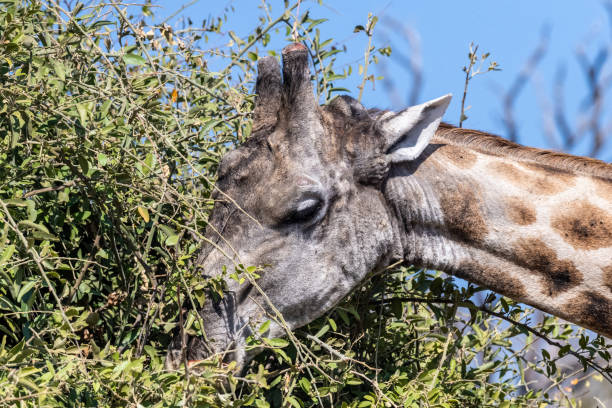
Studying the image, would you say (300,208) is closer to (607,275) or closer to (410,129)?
(410,129)

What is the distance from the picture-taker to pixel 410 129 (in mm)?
4395

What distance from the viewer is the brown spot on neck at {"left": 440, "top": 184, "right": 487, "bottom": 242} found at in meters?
4.39

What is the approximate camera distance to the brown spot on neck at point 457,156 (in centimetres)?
458

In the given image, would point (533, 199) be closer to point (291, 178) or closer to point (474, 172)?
point (474, 172)

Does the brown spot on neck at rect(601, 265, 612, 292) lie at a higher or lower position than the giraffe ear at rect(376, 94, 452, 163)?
lower

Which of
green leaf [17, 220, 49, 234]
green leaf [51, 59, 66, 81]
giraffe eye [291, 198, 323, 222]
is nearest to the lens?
green leaf [17, 220, 49, 234]

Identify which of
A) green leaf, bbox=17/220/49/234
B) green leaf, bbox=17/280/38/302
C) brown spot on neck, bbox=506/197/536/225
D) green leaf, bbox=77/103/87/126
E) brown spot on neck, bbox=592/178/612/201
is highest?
brown spot on neck, bbox=592/178/612/201

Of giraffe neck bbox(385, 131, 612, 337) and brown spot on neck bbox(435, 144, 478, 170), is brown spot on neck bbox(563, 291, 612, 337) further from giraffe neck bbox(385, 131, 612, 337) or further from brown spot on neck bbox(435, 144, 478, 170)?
brown spot on neck bbox(435, 144, 478, 170)

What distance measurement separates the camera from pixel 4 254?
3.21 meters

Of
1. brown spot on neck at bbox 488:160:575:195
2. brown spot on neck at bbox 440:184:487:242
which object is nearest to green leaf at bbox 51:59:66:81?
brown spot on neck at bbox 440:184:487:242

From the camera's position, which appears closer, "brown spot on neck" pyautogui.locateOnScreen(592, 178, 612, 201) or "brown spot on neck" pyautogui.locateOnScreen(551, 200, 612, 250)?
"brown spot on neck" pyautogui.locateOnScreen(551, 200, 612, 250)

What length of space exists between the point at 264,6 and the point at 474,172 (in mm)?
1992

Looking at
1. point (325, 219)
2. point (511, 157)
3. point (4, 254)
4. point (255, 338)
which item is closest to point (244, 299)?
point (255, 338)

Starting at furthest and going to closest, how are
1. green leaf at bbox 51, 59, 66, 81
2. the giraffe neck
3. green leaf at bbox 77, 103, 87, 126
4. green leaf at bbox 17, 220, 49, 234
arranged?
the giraffe neck
green leaf at bbox 51, 59, 66, 81
green leaf at bbox 77, 103, 87, 126
green leaf at bbox 17, 220, 49, 234
